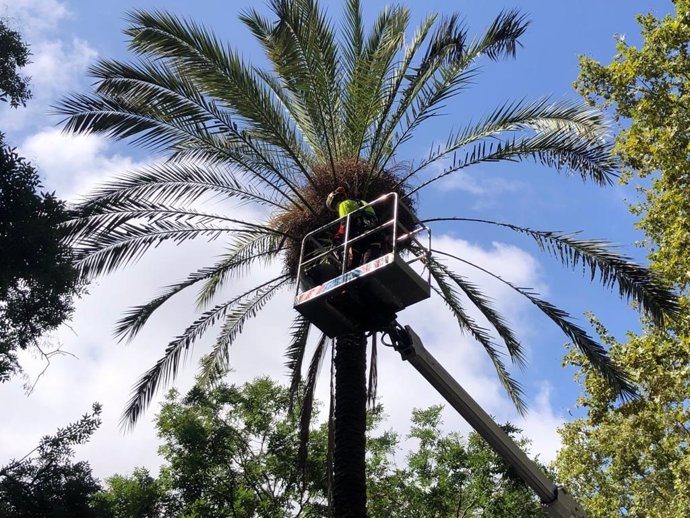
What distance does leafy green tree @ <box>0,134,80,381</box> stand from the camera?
7891 millimetres

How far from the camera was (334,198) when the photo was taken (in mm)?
10023

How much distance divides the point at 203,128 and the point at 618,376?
280 inches

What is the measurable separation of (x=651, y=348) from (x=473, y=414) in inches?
279

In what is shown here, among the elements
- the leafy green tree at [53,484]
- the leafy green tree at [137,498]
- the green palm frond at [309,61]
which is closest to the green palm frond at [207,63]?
the green palm frond at [309,61]

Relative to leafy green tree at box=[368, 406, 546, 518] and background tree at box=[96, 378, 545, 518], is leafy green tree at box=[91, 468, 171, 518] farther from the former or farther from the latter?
leafy green tree at box=[368, 406, 546, 518]

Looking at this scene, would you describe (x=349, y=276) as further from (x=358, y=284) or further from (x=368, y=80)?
(x=368, y=80)

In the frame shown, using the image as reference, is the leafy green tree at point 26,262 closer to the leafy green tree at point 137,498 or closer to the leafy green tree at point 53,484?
the leafy green tree at point 53,484

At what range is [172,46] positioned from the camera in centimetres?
1031

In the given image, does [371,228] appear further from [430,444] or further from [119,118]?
[430,444]

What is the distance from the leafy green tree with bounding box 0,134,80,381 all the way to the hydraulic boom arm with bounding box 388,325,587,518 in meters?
4.09

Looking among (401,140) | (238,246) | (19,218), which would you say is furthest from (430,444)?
(19,218)

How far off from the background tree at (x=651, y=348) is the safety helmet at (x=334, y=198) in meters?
5.10

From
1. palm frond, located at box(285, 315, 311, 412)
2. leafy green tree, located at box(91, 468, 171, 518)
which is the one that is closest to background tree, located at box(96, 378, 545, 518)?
leafy green tree, located at box(91, 468, 171, 518)

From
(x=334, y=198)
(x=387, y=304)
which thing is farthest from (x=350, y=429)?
(x=334, y=198)
